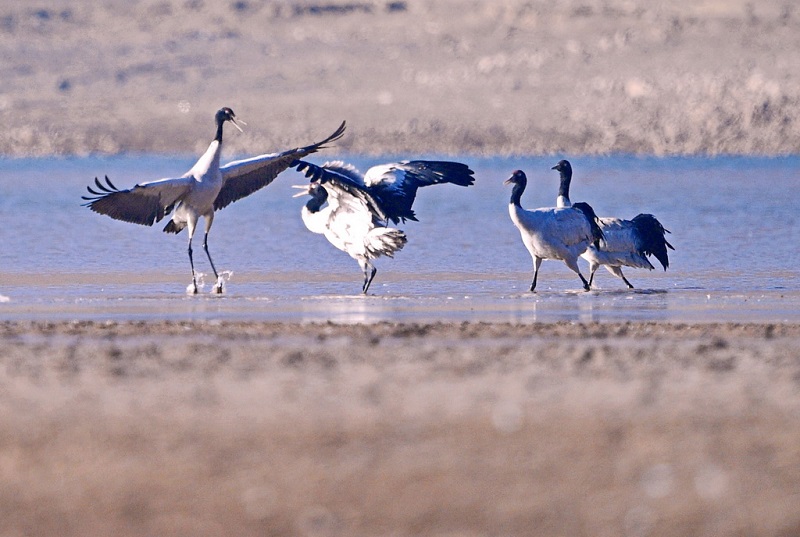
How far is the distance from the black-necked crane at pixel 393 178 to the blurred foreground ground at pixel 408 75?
123 feet

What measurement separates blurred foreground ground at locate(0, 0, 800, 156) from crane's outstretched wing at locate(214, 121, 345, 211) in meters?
37.1

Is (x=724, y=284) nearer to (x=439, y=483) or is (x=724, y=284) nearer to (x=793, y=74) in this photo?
(x=439, y=483)

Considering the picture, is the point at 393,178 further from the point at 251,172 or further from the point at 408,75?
the point at 408,75

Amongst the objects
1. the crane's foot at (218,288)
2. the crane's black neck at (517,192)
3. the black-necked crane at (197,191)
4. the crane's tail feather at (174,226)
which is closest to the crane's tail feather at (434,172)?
the crane's black neck at (517,192)

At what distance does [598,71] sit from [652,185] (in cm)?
2750

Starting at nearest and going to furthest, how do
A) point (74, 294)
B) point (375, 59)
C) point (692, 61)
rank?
point (74, 294) → point (692, 61) → point (375, 59)

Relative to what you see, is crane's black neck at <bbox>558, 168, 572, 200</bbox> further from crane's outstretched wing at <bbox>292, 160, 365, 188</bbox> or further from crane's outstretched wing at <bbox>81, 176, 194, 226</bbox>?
crane's outstretched wing at <bbox>81, 176, 194, 226</bbox>

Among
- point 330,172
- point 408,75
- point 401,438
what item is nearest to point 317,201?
point 330,172

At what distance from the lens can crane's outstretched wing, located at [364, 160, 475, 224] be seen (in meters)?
15.3

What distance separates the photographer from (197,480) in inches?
271

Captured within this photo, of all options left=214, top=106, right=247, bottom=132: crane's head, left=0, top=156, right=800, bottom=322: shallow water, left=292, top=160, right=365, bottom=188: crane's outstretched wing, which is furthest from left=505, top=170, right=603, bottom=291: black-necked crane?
left=214, top=106, right=247, bottom=132: crane's head

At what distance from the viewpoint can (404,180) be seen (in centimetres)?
1558

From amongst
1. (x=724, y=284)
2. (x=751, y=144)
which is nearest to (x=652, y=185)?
(x=751, y=144)

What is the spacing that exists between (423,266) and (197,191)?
3.67 metres
